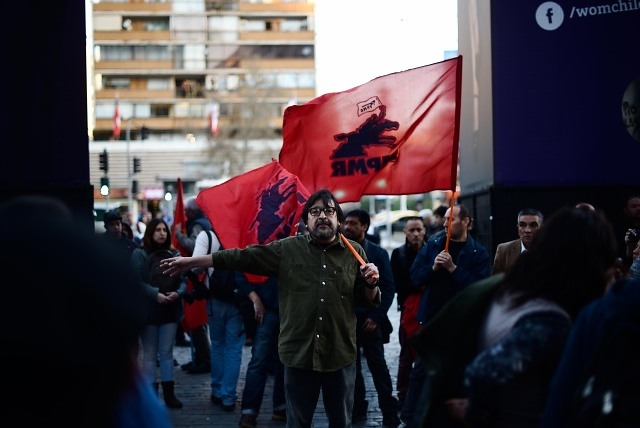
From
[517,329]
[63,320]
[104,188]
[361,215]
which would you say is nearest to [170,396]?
[361,215]

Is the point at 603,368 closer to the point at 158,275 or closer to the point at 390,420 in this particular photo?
the point at 390,420

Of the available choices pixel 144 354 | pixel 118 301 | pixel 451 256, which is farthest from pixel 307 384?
pixel 118 301

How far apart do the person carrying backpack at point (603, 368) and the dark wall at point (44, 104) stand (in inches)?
212

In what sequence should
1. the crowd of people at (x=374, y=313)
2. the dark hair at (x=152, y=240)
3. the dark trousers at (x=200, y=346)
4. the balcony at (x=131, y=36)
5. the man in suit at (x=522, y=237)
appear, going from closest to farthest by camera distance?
the crowd of people at (x=374, y=313)
the man in suit at (x=522, y=237)
the dark hair at (x=152, y=240)
the dark trousers at (x=200, y=346)
the balcony at (x=131, y=36)

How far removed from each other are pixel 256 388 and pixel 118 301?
6084 millimetres

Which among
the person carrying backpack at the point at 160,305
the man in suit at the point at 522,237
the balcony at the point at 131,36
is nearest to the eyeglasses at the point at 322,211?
the man in suit at the point at 522,237

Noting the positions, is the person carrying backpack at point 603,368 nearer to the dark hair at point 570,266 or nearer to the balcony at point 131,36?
the dark hair at point 570,266

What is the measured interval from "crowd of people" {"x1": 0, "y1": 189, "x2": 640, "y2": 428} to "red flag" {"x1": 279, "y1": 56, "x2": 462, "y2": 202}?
63 centimetres

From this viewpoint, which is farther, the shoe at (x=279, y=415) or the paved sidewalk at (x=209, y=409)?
the shoe at (x=279, y=415)

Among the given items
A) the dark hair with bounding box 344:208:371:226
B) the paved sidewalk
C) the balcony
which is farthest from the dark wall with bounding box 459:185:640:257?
the balcony

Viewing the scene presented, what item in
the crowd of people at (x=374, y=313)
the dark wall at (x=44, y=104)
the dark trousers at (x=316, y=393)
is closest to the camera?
the crowd of people at (x=374, y=313)

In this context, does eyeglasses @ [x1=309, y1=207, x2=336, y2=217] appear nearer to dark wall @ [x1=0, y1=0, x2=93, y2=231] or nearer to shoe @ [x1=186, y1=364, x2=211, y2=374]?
dark wall @ [x1=0, y1=0, x2=93, y2=231]

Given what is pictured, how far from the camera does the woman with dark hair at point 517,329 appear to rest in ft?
10.5

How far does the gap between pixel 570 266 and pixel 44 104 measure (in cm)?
546
